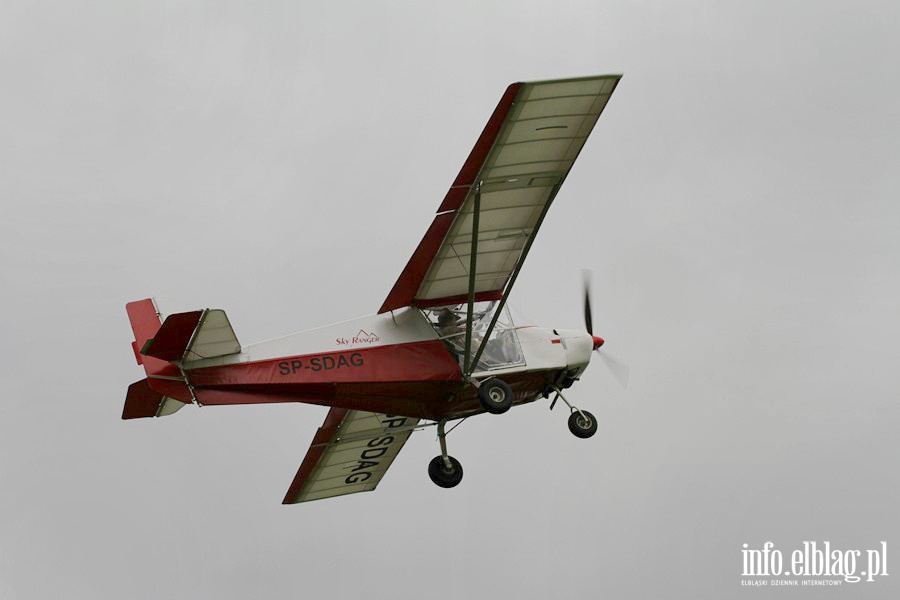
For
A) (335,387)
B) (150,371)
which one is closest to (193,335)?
(150,371)

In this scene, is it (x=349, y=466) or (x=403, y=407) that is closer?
(x=403, y=407)

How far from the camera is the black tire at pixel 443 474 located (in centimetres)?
2297

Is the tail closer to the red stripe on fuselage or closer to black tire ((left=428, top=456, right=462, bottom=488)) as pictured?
the red stripe on fuselage

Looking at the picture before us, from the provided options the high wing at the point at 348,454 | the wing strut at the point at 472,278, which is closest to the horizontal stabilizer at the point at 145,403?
the wing strut at the point at 472,278

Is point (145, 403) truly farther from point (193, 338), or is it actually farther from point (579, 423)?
point (579, 423)

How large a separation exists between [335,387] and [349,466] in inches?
188

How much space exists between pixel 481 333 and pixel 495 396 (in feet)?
4.09

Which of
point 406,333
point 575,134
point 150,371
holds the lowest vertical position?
point 150,371

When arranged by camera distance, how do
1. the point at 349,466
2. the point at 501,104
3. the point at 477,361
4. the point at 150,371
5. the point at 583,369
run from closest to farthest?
the point at 501,104 → the point at 150,371 → the point at 477,361 → the point at 583,369 → the point at 349,466

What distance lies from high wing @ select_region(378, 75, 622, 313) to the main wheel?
1.32m

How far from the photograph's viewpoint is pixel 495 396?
72.0 feet

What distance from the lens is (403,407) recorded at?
22.5 meters

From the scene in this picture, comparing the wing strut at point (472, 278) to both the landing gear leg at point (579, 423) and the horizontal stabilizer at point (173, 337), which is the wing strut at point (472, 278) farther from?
the horizontal stabilizer at point (173, 337)

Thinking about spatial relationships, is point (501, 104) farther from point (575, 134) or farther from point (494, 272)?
point (494, 272)
